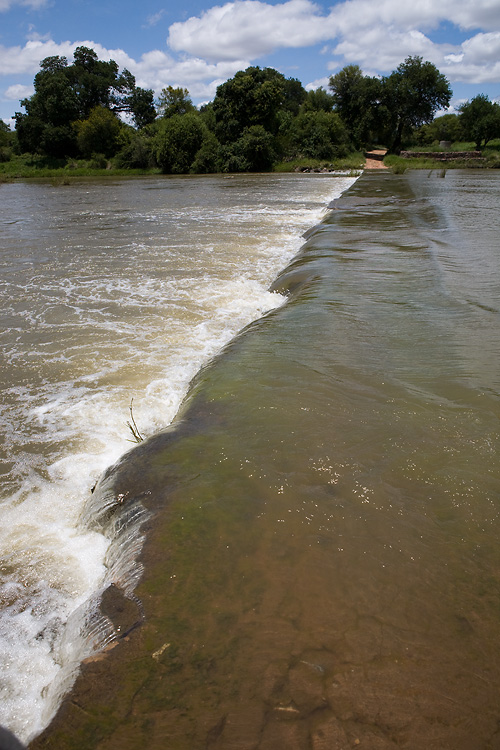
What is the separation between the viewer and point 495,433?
3076 mm

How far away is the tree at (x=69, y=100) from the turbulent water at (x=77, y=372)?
172ft

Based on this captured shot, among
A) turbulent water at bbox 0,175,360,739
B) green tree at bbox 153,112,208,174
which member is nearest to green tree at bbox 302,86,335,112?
green tree at bbox 153,112,208,174

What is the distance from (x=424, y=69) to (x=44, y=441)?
2423 inches

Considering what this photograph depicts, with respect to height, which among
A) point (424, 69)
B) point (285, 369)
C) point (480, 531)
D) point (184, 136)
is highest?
point (424, 69)

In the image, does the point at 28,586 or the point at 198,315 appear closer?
the point at 28,586

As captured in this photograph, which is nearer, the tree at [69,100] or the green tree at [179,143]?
the green tree at [179,143]

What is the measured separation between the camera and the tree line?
4397 centimetres

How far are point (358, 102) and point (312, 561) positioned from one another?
61.1 m

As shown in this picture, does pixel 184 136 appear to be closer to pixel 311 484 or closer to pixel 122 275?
pixel 122 275

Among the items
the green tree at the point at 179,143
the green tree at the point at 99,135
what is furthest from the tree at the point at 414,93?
the green tree at the point at 99,135

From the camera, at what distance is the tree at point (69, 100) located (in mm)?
55938

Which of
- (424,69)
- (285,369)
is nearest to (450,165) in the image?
(424,69)

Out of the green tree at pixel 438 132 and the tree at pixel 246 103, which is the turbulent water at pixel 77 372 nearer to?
the tree at pixel 246 103

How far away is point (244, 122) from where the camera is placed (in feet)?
147
